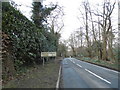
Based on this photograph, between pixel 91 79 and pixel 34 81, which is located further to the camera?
pixel 91 79

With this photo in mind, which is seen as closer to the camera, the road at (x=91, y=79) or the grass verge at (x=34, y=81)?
the grass verge at (x=34, y=81)

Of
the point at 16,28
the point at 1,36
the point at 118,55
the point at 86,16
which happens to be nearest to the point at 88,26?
the point at 86,16

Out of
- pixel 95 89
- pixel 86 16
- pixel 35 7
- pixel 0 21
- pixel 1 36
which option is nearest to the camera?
pixel 95 89

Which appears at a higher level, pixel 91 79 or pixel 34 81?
pixel 34 81

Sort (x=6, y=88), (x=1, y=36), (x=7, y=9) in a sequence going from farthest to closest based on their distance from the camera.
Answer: (x=7, y=9) → (x=1, y=36) → (x=6, y=88)

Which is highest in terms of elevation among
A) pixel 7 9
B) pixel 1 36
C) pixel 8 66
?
pixel 7 9

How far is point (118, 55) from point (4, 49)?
461 inches

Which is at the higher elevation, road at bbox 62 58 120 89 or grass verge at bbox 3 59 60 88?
grass verge at bbox 3 59 60 88

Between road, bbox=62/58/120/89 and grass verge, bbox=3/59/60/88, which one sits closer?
grass verge, bbox=3/59/60/88

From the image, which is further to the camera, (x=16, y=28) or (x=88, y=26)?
(x=88, y=26)

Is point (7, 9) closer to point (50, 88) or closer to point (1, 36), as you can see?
point (1, 36)

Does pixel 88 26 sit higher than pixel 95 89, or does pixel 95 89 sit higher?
pixel 88 26

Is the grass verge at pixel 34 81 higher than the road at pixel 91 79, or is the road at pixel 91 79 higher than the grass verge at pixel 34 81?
the grass verge at pixel 34 81

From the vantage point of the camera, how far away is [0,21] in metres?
10.1
